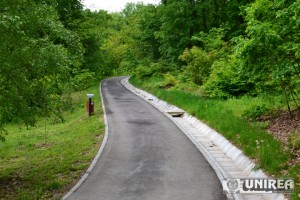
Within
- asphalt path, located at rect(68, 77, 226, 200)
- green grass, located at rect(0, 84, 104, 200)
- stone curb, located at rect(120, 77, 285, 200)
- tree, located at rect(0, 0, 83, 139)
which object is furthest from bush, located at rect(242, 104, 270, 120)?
tree, located at rect(0, 0, 83, 139)

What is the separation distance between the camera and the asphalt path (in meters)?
9.27

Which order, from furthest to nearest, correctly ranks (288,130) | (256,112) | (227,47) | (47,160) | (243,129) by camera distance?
(227,47) < (256,112) < (47,160) < (243,129) < (288,130)

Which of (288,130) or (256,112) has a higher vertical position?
(256,112)

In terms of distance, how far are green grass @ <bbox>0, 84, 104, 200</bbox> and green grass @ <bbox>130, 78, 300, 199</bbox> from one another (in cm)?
539

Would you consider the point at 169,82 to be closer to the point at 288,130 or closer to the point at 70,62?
the point at 288,130

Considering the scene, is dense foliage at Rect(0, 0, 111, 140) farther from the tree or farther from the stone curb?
the stone curb

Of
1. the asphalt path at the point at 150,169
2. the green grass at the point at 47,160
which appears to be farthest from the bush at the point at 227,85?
the green grass at the point at 47,160

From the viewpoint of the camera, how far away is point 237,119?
1463 centimetres

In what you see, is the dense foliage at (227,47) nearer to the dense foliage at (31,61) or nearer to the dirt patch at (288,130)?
the dirt patch at (288,130)

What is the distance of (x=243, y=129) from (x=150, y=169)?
4.07 metres

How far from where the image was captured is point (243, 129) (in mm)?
13031

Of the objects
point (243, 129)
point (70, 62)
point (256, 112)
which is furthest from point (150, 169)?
point (256, 112)

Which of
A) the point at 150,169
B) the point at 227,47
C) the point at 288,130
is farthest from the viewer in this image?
the point at 227,47

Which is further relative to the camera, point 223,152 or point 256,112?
Result: point 256,112
